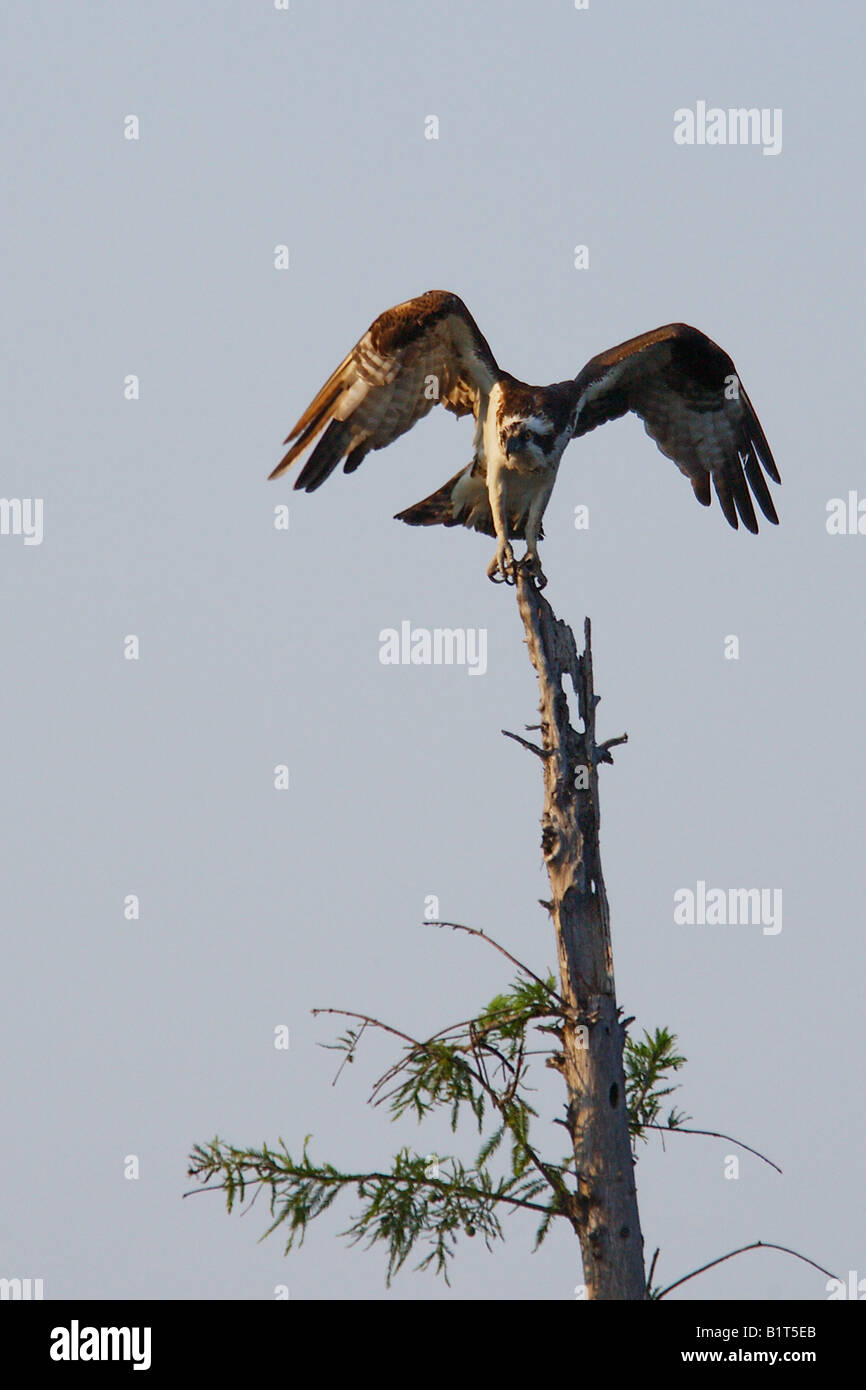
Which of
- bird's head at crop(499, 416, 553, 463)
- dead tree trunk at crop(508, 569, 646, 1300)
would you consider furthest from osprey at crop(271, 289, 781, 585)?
dead tree trunk at crop(508, 569, 646, 1300)

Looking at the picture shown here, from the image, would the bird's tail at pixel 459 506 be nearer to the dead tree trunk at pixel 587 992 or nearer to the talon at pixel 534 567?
the talon at pixel 534 567

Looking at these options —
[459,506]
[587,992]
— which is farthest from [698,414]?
[587,992]

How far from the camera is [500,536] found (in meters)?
11.1

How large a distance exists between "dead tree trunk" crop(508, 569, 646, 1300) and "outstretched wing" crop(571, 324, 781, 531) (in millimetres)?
4162

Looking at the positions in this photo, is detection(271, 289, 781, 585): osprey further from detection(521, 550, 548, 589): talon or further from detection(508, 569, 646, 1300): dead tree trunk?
detection(508, 569, 646, 1300): dead tree trunk

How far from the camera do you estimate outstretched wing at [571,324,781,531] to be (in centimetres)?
1256

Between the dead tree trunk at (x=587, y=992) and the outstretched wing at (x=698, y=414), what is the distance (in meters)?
4.16

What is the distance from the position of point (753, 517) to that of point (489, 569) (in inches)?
122

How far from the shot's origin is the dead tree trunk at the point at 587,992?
812cm
